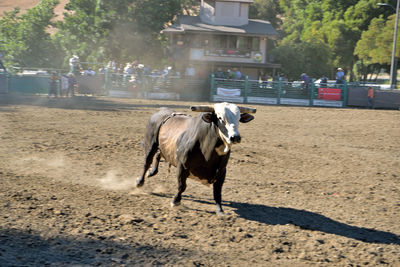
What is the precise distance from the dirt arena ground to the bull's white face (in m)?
1.16

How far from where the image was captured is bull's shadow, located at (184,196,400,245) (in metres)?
5.91

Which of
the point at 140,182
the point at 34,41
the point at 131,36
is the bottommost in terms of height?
the point at 140,182

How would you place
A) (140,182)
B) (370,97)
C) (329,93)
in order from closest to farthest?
(140,182)
(370,97)
(329,93)

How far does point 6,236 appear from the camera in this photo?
16.9ft

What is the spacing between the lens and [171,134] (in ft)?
23.2

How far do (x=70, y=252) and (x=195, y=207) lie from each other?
2.40 m

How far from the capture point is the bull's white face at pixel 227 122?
18.8 feet

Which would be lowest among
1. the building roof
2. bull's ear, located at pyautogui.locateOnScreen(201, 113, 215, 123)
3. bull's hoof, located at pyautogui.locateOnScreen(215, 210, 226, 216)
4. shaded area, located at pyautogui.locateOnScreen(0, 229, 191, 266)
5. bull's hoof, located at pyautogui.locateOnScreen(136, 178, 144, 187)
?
Result: shaded area, located at pyautogui.locateOnScreen(0, 229, 191, 266)

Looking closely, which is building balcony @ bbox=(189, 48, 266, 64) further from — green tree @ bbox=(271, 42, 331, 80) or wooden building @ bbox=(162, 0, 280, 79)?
green tree @ bbox=(271, 42, 331, 80)

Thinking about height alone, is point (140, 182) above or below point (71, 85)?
below

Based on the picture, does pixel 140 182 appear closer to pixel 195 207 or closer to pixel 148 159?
pixel 148 159

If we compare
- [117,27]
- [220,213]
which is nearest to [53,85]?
[117,27]

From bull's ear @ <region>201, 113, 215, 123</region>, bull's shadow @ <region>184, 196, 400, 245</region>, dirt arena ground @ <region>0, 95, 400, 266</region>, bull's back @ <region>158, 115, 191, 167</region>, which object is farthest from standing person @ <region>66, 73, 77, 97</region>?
bull's ear @ <region>201, 113, 215, 123</region>

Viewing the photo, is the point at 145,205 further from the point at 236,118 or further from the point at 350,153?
the point at 350,153
